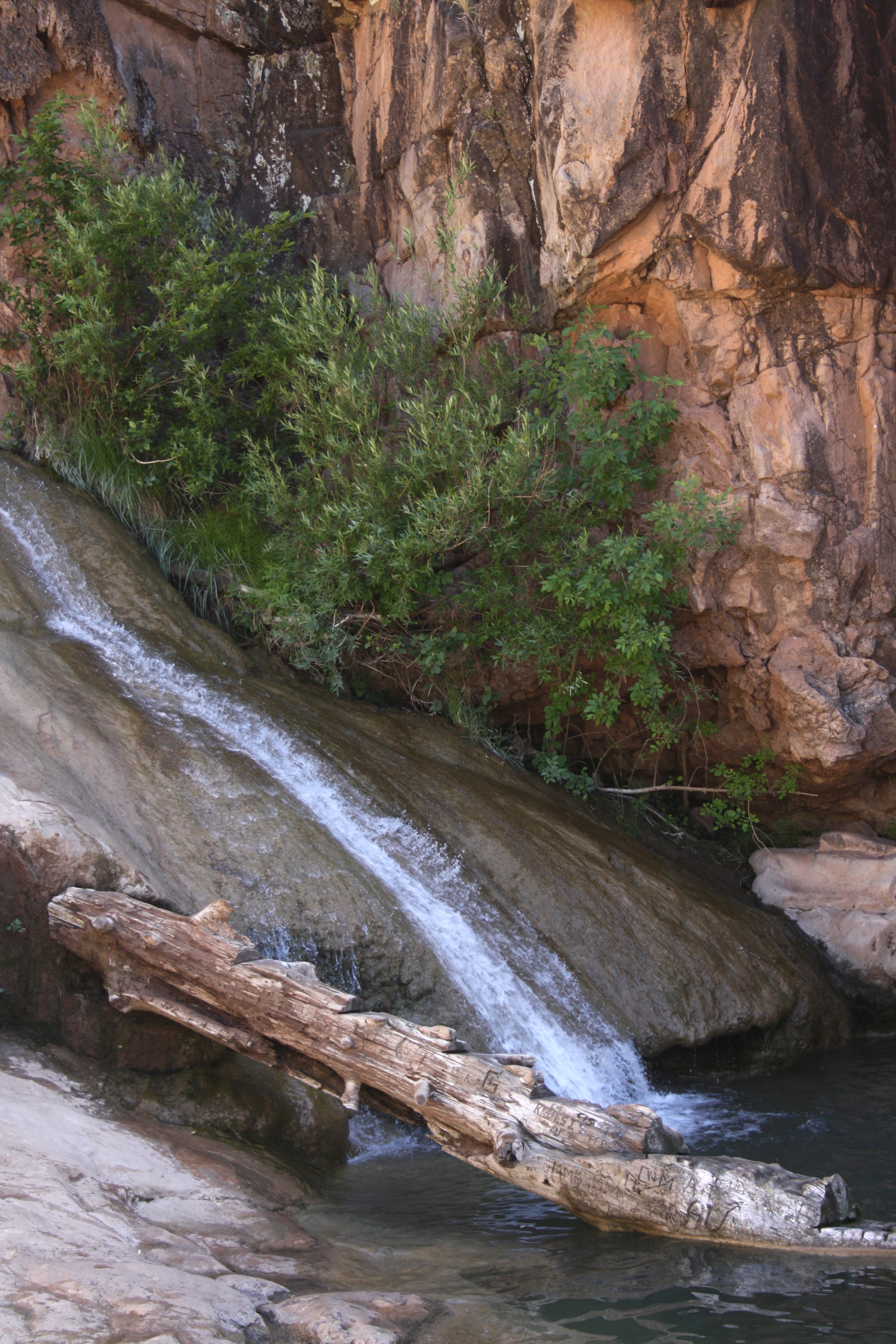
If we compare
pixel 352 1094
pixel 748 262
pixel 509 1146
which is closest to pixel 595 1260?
pixel 509 1146

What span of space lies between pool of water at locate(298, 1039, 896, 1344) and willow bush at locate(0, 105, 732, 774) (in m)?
3.97

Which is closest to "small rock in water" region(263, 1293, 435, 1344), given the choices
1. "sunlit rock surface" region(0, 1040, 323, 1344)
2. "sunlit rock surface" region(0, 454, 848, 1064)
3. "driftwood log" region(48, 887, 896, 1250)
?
"sunlit rock surface" region(0, 1040, 323, 1344)

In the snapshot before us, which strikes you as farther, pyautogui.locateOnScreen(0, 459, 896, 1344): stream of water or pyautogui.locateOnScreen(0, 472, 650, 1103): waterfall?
pyautogui.locateOnScreen(0, 472, 650, 1103): waterfall

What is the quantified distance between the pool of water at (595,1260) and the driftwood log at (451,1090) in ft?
0.43

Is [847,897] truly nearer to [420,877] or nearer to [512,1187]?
[420,877]

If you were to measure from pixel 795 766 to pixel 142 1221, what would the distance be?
7007 millimetres

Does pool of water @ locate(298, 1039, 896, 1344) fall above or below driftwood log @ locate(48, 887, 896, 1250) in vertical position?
below

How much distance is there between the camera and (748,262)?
8.35 metres

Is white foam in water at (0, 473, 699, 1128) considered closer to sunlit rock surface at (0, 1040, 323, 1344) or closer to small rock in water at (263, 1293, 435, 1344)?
sunlit rock surface at (0, 1040, 323, 1344)

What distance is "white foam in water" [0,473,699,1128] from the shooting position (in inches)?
257

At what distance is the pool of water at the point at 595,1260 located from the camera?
12.1ft

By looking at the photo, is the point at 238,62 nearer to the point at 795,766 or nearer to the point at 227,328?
the point at 227,328

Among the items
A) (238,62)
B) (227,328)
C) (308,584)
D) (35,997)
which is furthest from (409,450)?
(238,62)

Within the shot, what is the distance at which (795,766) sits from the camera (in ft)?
30.9
